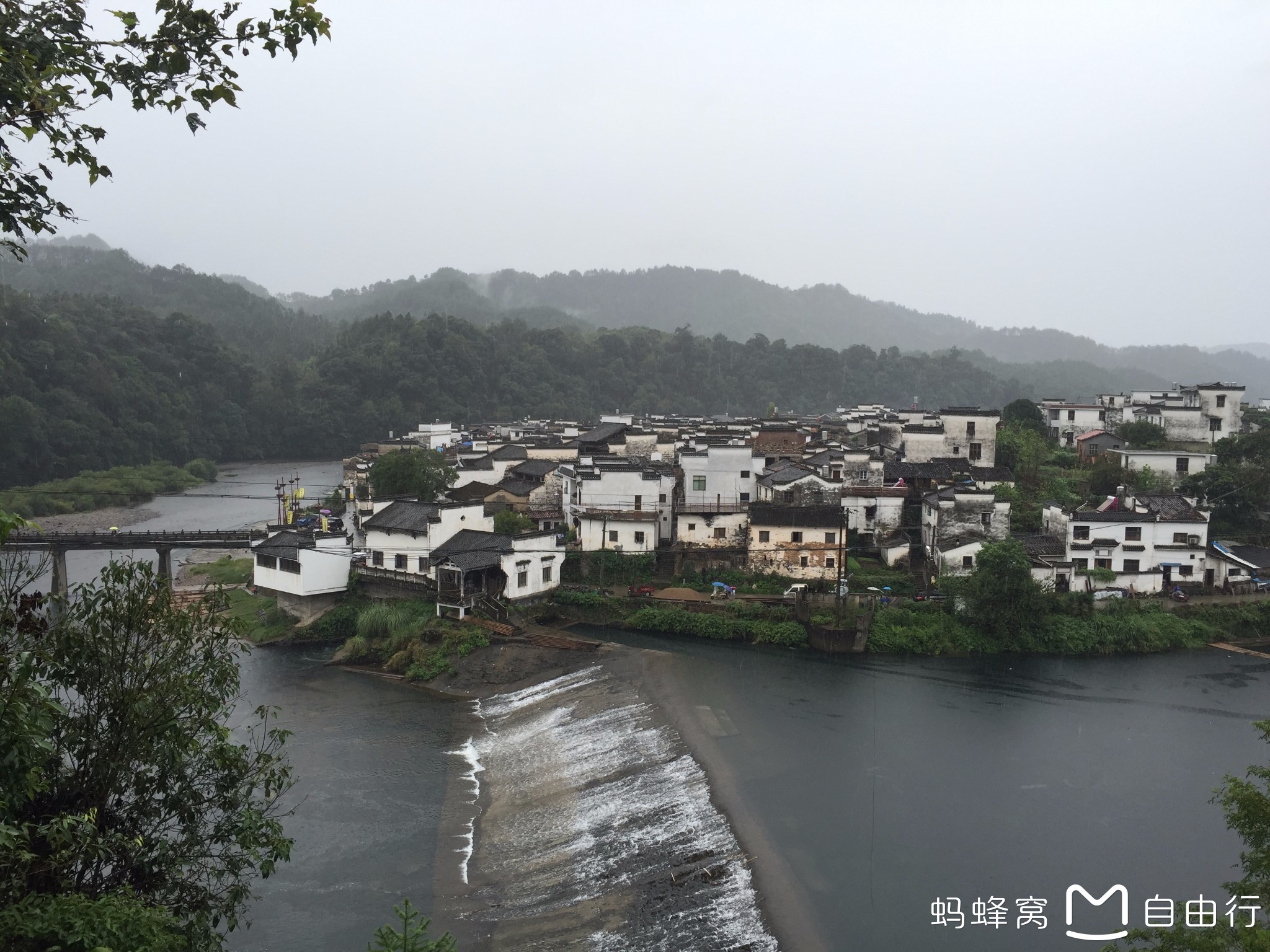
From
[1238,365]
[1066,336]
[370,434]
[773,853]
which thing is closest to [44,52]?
[773,853]

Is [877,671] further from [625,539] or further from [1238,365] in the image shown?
[1238,365]

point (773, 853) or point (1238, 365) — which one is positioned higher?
point (1238, 365)

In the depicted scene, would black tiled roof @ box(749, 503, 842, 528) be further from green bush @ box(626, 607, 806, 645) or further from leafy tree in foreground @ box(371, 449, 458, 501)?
leafy tree in foreground @ box(371, 449, 458, 501)

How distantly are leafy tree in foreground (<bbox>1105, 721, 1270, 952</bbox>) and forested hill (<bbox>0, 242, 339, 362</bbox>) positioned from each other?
8828 centimetres

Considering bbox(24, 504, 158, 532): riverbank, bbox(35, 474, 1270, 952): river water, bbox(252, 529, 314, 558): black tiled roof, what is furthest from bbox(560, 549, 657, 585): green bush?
bbox(24, 504, 158, 532): riverbank

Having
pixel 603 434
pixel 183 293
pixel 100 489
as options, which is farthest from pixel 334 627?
pixel 183 293

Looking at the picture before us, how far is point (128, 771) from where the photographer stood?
6.04 meters

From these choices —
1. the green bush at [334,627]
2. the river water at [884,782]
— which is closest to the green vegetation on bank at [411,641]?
the green bush at [334,627]

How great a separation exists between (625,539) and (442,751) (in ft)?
37.2

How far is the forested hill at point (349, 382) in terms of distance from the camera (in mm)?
52812

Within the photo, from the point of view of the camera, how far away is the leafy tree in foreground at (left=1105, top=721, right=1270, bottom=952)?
7188 mm

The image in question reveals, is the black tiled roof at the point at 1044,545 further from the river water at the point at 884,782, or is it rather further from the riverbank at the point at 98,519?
the riverbank at the point at 98,519

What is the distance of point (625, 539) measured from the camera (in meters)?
28.5

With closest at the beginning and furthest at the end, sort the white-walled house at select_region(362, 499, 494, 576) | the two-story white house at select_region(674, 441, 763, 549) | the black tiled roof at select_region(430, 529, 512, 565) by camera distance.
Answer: the black tiled roof at select_region(430, 529, 512, 565), the white-walled house at select_region(362, 499, 494, 576), the two-story white house at select_region(674, 441, 763, 549)
